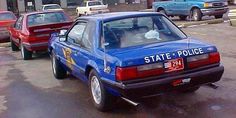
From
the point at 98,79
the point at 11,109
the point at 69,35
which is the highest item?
the point at 69,35


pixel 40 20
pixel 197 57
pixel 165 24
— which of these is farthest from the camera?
pixel 40 20

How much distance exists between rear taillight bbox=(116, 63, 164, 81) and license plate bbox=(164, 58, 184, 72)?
88 millimetres

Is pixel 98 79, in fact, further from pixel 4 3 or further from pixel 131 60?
pixel 4 3

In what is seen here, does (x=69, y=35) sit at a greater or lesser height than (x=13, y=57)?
greater

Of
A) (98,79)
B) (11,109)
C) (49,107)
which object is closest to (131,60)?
(98,79)

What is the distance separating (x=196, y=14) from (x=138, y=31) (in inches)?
612

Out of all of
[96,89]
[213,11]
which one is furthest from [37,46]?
[213,11]

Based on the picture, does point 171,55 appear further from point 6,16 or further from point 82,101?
point 6,16

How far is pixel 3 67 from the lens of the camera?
11812mm

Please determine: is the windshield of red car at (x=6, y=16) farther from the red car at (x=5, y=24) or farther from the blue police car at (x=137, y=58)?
the blue police car at (x=137, y=58)

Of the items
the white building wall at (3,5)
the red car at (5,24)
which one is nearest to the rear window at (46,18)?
the red car at (5,24)

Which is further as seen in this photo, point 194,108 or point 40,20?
point 40,20

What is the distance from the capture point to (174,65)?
564 cm

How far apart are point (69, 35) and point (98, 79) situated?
6.50 feet
